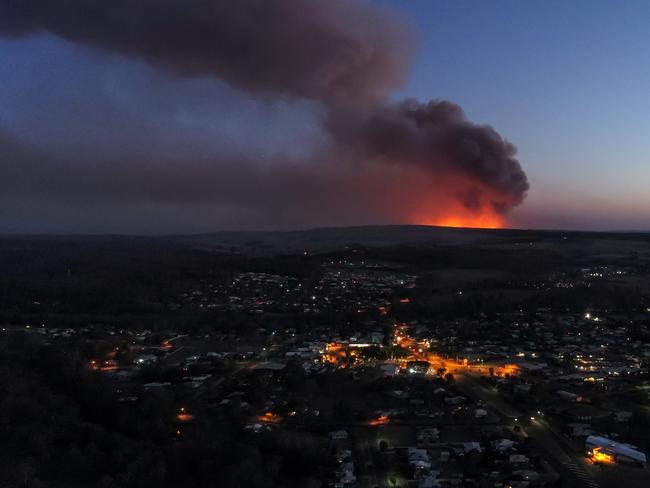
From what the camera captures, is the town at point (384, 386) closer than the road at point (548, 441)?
No

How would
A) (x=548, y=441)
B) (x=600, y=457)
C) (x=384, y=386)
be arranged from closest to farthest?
1. (x=600, y=457)
2. (x=548, y=441)
3. (x=384, y=386)

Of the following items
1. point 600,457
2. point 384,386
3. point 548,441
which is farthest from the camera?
point 384,386

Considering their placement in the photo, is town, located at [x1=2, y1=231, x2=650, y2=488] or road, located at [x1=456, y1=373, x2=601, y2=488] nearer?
road, located at [x1=456, y1=373, x2=601, y2=488]

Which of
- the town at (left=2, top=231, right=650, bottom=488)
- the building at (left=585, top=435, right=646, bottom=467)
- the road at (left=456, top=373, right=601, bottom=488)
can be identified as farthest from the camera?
the building at (left=585, top=435, right=646, bottom=467)

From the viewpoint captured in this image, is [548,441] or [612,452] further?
[548,441]

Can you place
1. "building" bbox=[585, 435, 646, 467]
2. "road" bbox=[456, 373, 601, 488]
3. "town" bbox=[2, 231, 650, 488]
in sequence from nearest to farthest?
"road" bbox=[456, 373, 601, 488] < "town" bbox=[2, 231, 650, 488] < "building" bbox=[585, 435, 646, 467]

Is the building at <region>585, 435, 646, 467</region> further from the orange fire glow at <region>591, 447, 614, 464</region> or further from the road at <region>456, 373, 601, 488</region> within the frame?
the road at <region>456, 373, 601, 488</region>

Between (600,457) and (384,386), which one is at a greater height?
(384,386)

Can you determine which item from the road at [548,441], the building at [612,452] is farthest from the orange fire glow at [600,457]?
the road at [548,441]

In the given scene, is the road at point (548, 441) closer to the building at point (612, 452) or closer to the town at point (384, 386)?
the town at point (384, 386)

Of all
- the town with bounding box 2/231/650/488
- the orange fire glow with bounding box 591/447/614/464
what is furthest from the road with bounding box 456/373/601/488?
the orange fire glow with bounding box 591/447/614/464

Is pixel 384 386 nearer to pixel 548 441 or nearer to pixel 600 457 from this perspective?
pixel 548 441

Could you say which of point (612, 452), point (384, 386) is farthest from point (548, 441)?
point (384, 386)
